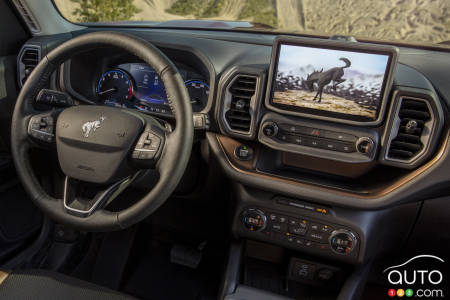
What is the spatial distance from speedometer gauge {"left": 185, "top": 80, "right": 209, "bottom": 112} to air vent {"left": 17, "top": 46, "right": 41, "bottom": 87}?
2.67 feet

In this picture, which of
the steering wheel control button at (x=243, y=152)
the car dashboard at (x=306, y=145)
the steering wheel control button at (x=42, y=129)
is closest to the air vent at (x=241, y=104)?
the car dashboard at (x=306, y=145)

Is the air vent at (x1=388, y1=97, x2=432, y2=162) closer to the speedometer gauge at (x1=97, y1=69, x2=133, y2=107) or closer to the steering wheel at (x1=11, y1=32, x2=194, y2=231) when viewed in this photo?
the steering wheel at (x1=11, y1=32, x2=194, y2=231)

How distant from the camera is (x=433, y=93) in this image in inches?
49.1

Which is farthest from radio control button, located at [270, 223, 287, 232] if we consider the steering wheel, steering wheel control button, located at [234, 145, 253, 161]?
the steering wheel

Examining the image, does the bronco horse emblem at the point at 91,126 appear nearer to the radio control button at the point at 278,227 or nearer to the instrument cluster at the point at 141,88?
the instrument cluster at the point at 141,88

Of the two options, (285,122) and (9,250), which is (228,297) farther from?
(9,250)

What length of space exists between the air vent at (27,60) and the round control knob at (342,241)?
165cm

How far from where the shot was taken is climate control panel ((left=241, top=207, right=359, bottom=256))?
1.48 metres

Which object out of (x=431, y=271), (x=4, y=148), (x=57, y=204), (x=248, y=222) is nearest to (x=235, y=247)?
(x=248, y=222)

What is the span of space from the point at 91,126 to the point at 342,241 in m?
1.07

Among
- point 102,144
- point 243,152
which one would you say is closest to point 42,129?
point 102,144

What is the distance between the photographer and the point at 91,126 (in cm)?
120

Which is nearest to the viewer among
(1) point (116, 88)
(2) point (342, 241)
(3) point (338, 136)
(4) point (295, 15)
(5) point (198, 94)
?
(3) point (338, 136)

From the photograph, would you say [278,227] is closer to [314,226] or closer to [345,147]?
[314,226]
